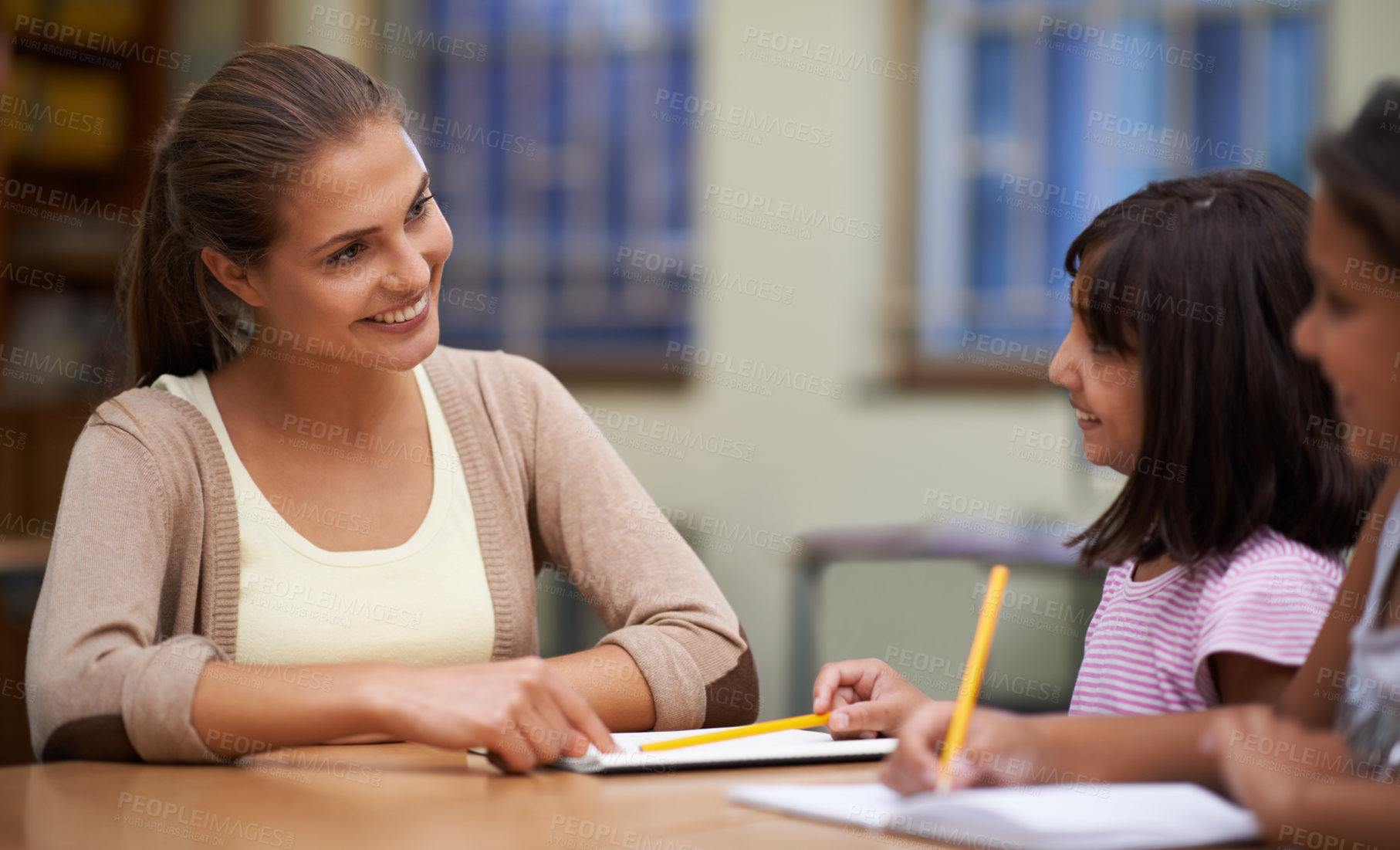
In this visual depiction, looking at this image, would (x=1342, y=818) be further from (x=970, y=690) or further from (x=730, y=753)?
(x=730, y=753)

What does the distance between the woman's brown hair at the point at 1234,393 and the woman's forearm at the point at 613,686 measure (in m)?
0.44

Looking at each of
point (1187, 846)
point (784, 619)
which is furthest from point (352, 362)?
point (784, 619)

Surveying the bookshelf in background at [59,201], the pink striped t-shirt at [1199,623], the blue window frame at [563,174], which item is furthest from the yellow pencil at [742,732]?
the bookshelf in background at [59,201]

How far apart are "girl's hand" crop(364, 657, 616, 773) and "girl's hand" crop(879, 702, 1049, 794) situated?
0.26 m

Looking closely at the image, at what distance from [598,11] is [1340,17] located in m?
2.12

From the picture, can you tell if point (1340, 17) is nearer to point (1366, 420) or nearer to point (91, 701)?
point (1366, 420)

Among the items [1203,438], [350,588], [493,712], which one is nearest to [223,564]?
[350,588]

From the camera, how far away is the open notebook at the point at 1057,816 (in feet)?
2.26

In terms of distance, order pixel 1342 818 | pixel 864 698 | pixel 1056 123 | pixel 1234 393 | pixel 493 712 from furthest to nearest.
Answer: pixel 1056 123 → pixel 864 698 → pixel 1234 393 → pixel 493 712 → pixel 1342 818

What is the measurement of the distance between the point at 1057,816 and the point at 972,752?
103 millimetres

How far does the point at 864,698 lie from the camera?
3.85 ft

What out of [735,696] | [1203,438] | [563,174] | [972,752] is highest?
[563,174]

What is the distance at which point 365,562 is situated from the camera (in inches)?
52.0

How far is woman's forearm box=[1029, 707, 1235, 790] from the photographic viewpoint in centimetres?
83
